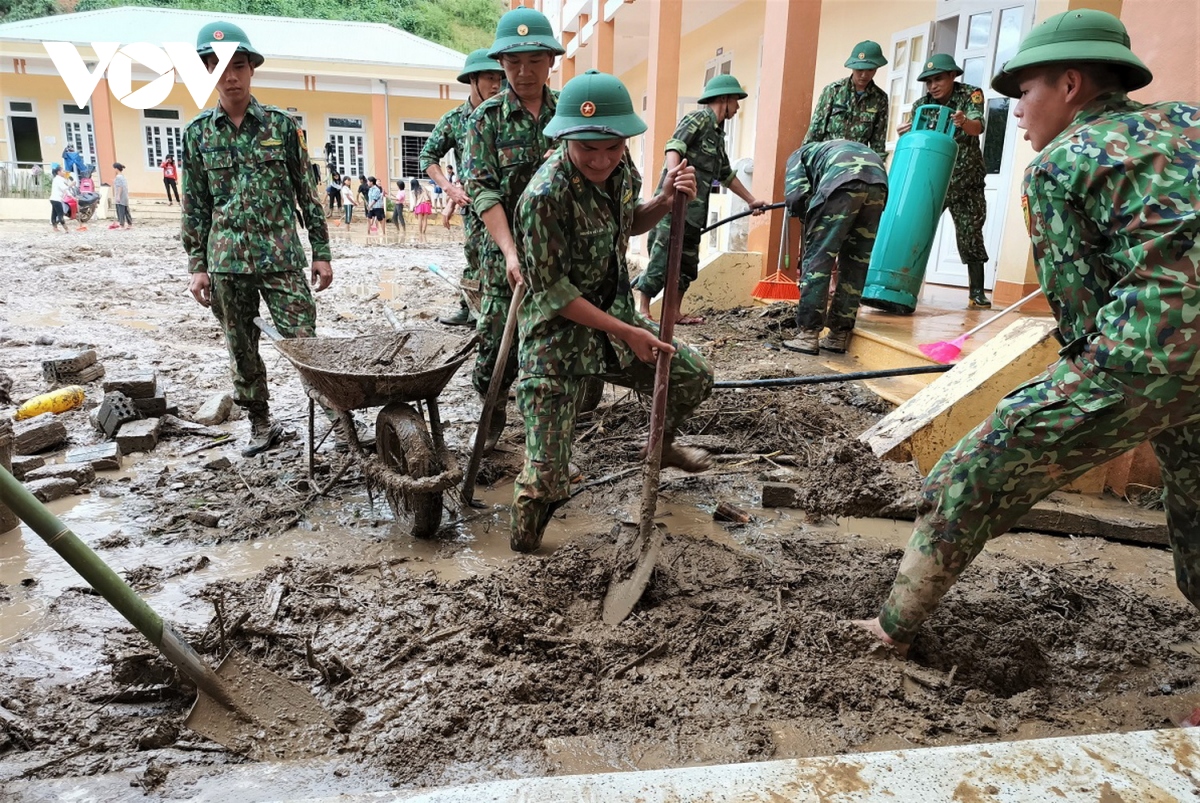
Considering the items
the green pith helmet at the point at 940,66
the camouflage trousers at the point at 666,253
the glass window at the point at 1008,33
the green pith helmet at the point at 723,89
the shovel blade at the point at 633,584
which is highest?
the glass window at the point at 1008,33

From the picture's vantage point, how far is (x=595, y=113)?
2814mm

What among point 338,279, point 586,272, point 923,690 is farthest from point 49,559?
point 338,279

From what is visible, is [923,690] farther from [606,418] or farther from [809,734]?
[606,418]

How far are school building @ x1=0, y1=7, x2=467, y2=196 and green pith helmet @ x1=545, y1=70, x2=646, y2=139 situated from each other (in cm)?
2784

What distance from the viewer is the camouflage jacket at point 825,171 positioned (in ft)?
18.2

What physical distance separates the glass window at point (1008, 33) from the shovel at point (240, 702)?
8437 millimetres

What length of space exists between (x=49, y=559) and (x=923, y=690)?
334 centimetres

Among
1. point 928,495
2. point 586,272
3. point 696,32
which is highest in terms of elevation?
point 696,32

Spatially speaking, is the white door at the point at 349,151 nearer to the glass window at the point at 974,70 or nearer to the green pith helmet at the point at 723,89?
the glass window at the point at 974,70

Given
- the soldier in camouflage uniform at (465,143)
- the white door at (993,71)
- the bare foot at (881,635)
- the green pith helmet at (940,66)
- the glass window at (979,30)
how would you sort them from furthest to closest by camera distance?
the glass window at (979,30), the white door at (993,71), the green pith helmet at (940,66), the soldier in camouflage uniform at (465,143), the bare foot at (881,635)

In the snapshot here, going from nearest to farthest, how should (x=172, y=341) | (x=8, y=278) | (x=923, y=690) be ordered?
(x=923, y=690) → (x=172, y=341) → (x=8, y=278)

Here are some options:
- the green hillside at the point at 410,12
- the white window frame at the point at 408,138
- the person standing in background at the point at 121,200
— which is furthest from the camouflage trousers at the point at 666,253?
the green hillside at the point at 410,12

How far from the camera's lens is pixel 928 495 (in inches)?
89.4

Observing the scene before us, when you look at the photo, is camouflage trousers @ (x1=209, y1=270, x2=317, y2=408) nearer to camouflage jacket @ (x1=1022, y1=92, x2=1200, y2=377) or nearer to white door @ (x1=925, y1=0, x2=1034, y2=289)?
camouflage jacket @ (x1=1022, y1=92, x2=1200, y2=377)
